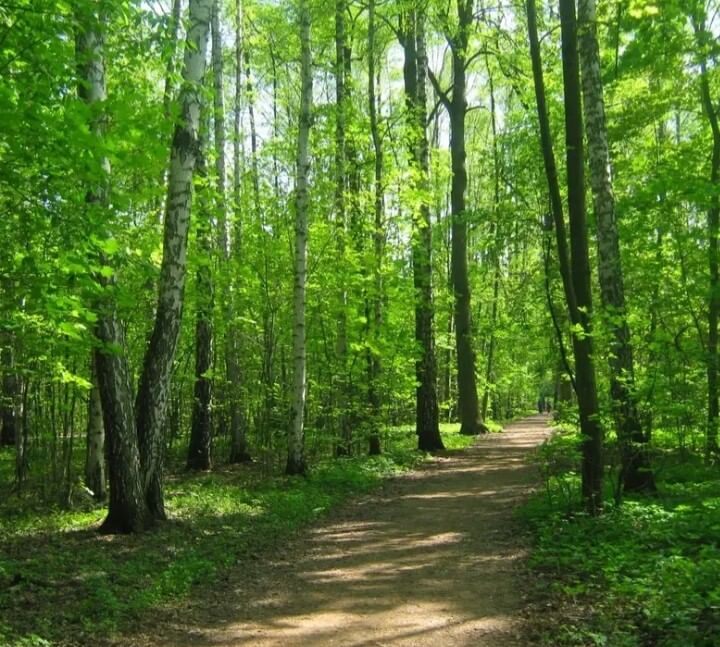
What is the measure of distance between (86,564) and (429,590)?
3.36m

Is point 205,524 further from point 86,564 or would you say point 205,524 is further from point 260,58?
point 260,58

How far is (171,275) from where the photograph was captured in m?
8.12

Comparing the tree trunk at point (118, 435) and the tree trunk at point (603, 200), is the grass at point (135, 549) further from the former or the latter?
the tree trunk at point (603, 200)

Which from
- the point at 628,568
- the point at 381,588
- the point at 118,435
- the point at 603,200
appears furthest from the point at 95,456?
the point at 603,200

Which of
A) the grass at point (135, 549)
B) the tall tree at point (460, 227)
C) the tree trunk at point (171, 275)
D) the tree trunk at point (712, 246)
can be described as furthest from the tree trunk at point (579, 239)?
the tall tree at point (460, 227)

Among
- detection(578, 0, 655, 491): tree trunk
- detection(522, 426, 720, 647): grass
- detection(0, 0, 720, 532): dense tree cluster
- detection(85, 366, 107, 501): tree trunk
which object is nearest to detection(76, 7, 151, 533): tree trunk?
detection(0, 0, 720, 532): dense tree cluster

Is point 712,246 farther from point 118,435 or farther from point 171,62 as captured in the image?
point 118,435

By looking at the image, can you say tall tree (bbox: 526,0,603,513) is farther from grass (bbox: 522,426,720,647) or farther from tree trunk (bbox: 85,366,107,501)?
tree trunk (bbox: 85,366,107,501)

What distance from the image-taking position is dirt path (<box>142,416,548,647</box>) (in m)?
4.91

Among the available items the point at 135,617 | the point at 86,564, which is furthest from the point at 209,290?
the point at 135,617

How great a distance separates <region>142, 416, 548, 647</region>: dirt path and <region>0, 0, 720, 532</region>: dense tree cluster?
1897 mm

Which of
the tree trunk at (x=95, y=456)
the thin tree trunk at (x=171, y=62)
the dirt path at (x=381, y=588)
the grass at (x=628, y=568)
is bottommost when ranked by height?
the dirt path at (x=381, y=588)

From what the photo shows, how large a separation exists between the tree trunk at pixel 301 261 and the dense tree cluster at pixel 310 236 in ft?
0.16

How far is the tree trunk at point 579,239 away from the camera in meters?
7.81
